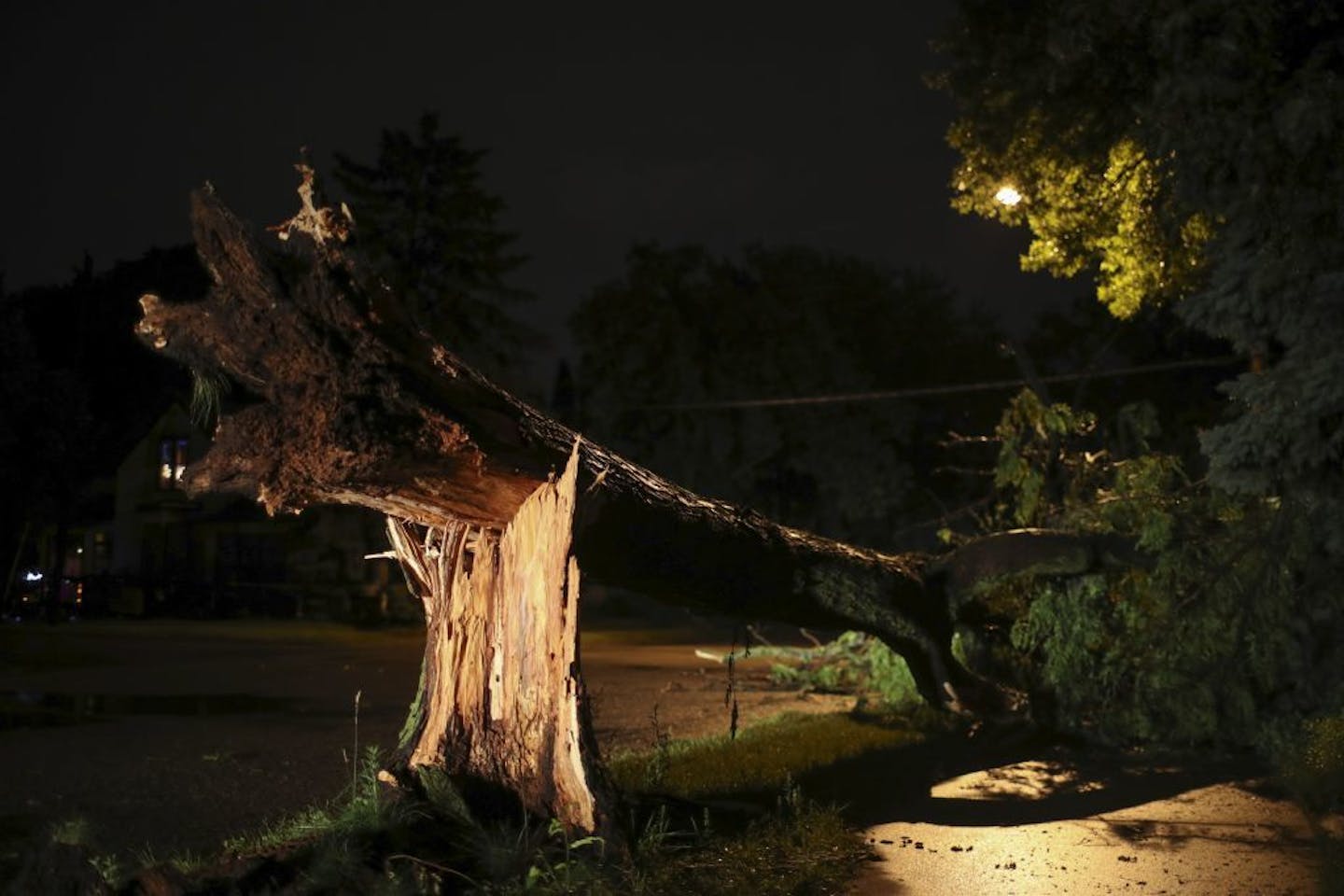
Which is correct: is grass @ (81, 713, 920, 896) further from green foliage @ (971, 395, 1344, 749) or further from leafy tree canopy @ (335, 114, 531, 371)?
leafy tree canopy @ (335, 114, 531, 371)

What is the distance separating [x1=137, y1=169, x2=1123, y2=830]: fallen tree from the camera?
18.3 ft

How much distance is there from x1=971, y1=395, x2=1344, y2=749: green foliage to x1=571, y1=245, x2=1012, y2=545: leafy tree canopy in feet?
65.6

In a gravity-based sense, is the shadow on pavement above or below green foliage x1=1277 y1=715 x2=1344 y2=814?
below

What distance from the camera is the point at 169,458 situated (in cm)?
3925

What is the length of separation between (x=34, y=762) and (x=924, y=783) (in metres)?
7.05

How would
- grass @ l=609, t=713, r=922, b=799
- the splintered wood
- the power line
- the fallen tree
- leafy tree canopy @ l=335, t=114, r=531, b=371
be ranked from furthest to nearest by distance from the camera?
1. leafy tree canopy @ l=335, t=114, r=531, b=371
2. the power line
3. grass @ l=609, t=713, r=922, b=799
4. the splintered wood
5. the fallen tree

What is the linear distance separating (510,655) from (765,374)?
2637cm

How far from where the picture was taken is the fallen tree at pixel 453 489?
219 inches

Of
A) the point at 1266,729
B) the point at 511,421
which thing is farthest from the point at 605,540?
the point at 1266,729

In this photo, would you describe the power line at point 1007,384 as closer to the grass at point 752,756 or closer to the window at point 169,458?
the grass at point 752,756

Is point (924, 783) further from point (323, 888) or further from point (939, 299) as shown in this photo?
point (939, 299)

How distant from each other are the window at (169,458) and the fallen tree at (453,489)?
112 feet

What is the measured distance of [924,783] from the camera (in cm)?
938

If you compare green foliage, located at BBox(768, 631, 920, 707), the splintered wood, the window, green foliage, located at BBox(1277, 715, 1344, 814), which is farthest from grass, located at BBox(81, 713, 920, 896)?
the window
